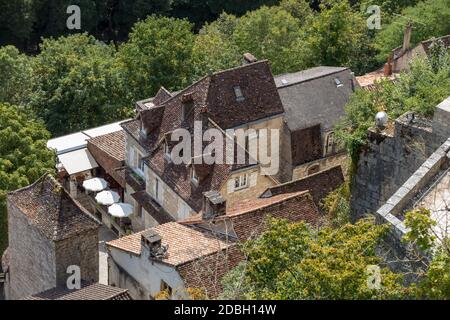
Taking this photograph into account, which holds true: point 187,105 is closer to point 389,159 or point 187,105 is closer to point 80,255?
point 80,255

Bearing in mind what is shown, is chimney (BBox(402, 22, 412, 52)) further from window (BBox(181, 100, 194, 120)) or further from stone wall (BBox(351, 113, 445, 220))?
stone wall (BBox(351, 113, 445, 220))

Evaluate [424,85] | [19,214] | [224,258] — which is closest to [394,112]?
[424,85]

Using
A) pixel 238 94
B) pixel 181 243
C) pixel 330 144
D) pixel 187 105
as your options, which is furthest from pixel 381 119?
pixel 330 144

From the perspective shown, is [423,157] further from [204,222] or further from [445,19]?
[445,19]

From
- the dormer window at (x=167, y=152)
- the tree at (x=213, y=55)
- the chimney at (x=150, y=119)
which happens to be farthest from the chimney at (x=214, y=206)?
the tree at (x=213, y=55)

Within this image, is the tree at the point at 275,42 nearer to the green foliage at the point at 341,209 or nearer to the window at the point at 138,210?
the window at the point at 138,210
